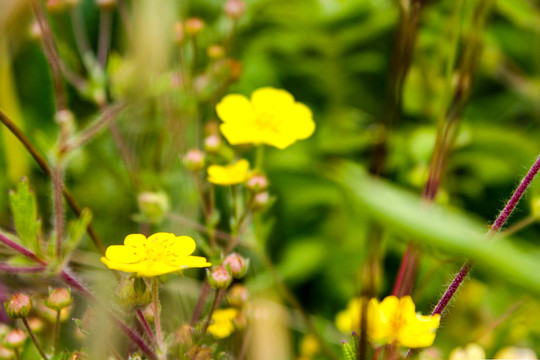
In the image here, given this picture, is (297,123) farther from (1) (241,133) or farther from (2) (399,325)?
(2) (399,325)

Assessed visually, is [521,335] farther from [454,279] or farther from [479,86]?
[479,86]

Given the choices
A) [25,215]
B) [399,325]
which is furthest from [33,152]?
[399,325]

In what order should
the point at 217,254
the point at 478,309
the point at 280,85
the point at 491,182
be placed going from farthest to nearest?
the point at 280,85 < the point at 491,182 < the point at 478,309 < the point at 217,254

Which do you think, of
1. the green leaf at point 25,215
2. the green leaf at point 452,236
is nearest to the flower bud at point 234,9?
the green leaf at point 25,215

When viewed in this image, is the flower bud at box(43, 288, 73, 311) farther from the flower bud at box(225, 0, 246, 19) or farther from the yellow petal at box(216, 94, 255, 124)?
the flower bud at box(225, 0, 246, 19)

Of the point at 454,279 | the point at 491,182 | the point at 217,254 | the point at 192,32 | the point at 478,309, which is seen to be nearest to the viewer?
the point at 454,279

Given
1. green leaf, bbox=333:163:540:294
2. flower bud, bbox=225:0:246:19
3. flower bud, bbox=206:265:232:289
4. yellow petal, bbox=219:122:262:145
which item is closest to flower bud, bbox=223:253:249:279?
flower bud, bbox=206:265:232:289

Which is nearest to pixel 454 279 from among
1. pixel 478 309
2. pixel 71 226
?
pixel 71 226
